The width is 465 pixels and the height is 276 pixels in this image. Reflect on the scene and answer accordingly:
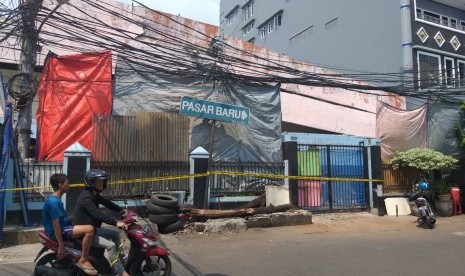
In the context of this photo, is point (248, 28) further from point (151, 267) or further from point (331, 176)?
point (151, 267)

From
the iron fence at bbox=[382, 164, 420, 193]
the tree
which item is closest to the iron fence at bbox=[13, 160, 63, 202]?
the iron fence at bbox=[382, 164, 420, 193]

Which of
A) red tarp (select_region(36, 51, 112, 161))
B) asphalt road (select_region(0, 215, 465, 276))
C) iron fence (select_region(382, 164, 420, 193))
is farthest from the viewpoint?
iron fence (select_region(382, 164, 420, 193))

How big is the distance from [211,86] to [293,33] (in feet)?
65.4

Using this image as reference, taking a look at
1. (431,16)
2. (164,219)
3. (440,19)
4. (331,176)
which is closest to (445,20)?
(440,19)

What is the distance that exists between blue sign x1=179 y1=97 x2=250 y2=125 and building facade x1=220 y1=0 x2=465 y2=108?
5.83 metres

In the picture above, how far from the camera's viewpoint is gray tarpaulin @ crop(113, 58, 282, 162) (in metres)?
12.6

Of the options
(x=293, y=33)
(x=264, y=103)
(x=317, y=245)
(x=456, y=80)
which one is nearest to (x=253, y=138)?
(x=264, y=103)

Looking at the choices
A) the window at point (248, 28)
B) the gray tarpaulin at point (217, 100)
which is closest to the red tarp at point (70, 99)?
the gray tarpaulin at point (217, 100)

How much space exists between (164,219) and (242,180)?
18.1ft

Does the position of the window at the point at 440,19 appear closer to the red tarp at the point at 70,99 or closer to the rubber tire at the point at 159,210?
the red tarp at the point at 70,99

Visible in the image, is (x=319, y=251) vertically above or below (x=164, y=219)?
below

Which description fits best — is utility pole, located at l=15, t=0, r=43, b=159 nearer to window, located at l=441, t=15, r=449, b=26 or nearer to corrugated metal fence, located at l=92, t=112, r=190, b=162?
corrugated metal fence, located at l=92, t=112, r=190, b=162

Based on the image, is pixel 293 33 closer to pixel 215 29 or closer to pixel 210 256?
pixel 215 29

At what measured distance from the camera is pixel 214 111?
1230cm
